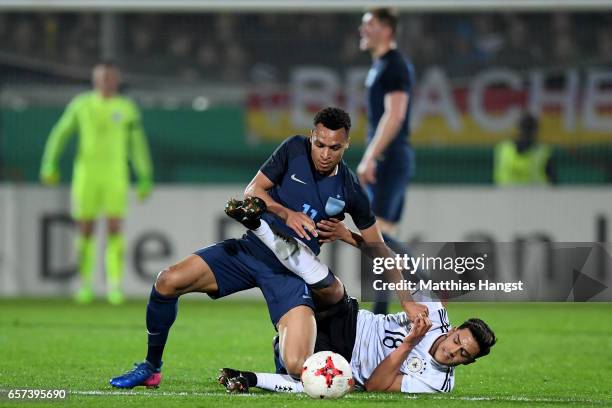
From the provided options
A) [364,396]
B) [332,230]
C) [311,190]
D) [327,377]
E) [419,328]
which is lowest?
[364,396]

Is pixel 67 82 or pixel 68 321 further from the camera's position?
pixel 67 82

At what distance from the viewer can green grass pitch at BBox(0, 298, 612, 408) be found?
698 cm

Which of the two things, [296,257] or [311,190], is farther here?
[311,190]

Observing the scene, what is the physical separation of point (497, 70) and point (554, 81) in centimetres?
65

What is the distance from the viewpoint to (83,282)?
14.3m

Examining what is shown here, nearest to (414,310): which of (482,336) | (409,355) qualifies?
(409,355)

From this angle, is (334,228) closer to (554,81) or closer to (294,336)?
(294,336)

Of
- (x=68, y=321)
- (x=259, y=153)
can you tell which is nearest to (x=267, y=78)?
(x=259, y=153)

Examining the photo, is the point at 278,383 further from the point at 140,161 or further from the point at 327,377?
the point at 140,161

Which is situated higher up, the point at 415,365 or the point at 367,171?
the point at 367,171

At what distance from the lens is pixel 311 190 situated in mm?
7438

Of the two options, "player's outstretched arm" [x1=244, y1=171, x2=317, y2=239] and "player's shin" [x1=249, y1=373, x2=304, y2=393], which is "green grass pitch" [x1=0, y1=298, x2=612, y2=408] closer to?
"player's shin" [x1=249, y1=373, x2=304, y2=393]

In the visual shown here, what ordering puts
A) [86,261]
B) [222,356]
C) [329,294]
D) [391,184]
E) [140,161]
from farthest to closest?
[140,161]
[86,261]
[391,184]
[222,356]
[329,294]

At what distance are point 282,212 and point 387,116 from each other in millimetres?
3275
